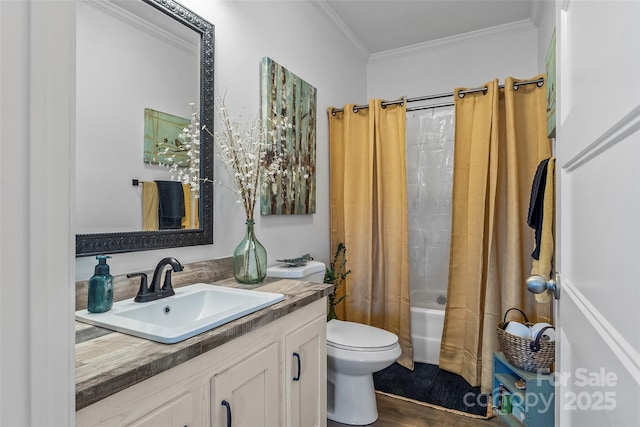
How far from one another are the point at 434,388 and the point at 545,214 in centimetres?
132

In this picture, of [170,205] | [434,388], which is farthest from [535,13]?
[170,205]

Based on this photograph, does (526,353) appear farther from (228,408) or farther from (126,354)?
(126,354)

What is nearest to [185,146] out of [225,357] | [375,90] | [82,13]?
[82,13]

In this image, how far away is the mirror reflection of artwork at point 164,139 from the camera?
4.46 feet

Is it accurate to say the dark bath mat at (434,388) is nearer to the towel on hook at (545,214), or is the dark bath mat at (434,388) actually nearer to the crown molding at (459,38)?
the towel on hook at (545,214)

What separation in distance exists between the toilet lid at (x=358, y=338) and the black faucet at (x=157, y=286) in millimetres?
933

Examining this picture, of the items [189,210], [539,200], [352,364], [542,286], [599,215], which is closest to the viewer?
[599,215]

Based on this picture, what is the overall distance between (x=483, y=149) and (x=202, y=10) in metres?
1.79

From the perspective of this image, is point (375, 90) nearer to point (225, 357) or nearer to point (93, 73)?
point (93, 73)

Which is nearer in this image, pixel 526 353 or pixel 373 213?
pixel 526 353

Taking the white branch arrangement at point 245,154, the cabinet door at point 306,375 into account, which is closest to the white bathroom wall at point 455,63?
the white branch arrangement at point 245,154

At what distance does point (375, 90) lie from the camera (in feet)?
11.0

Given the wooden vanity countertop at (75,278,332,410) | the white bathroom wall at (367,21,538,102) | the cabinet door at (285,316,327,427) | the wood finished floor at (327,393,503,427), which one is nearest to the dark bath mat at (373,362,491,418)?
the wood finished floor at (327,393,503,427)

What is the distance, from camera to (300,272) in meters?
1.83
